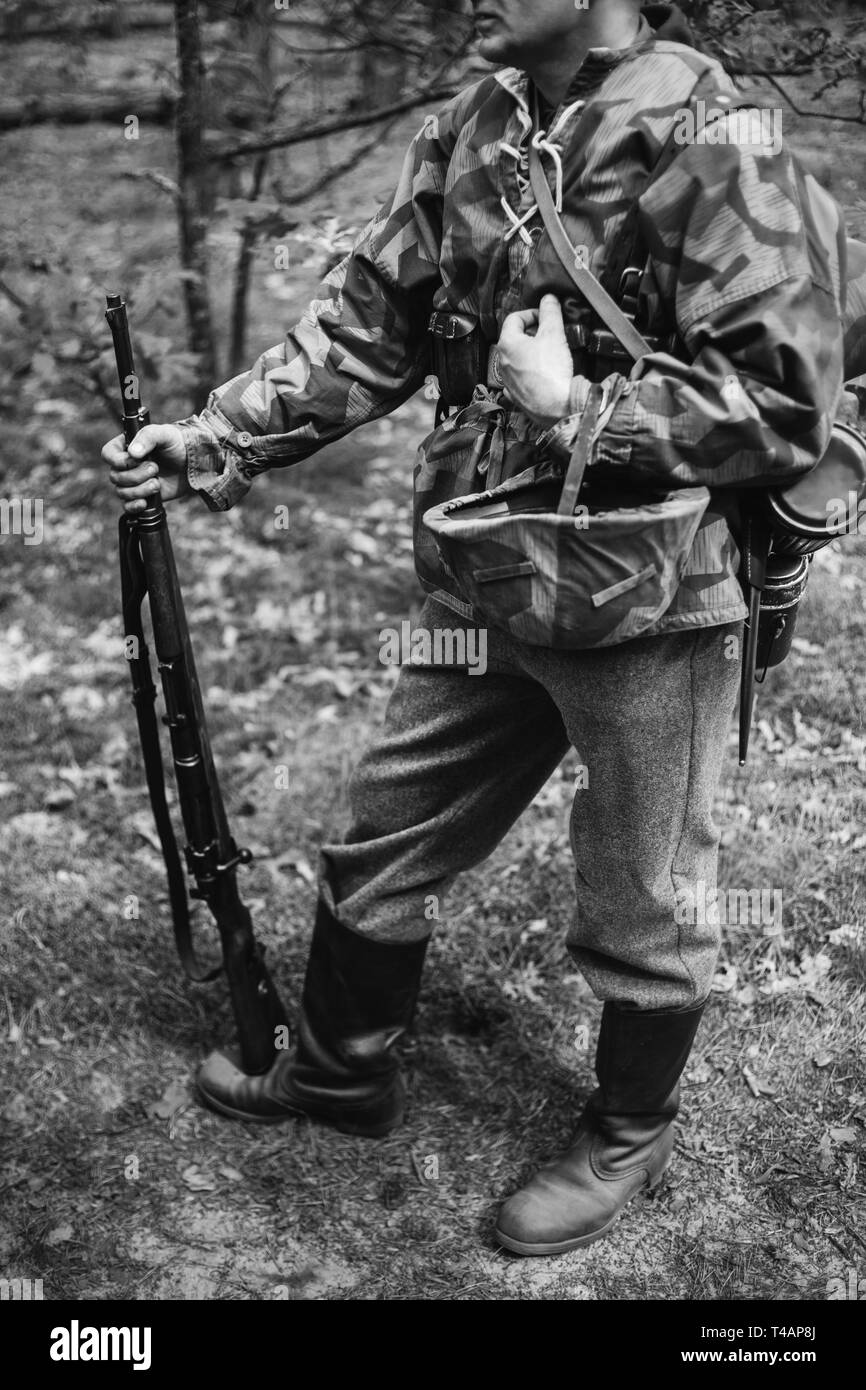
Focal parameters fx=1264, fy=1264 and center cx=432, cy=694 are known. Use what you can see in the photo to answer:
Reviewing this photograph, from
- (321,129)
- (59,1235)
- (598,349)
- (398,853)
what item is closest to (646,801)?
(398,853)

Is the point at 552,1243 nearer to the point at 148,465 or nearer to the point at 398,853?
the point at 398,853

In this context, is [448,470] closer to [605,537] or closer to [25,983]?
[605,537]

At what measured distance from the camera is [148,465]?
89.2 inches

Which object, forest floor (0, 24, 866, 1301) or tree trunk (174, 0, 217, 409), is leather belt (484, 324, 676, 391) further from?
tree trunk (174, 0, 217, 409)

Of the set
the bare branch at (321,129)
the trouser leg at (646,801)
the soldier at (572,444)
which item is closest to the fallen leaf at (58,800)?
the soldier at (572,444)

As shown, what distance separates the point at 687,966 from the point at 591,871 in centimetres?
26

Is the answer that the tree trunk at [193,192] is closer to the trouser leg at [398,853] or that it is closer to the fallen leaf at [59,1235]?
the trouser leg at [398,853]

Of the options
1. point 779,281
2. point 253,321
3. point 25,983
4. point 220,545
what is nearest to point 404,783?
point 779,281

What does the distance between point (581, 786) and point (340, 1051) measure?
908 mm

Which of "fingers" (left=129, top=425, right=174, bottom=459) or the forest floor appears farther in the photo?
the forest floor

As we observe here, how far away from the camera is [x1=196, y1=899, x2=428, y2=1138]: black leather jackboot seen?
263 centimetres

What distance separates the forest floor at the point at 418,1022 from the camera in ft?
8.36

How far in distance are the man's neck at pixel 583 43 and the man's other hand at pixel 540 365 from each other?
364mm

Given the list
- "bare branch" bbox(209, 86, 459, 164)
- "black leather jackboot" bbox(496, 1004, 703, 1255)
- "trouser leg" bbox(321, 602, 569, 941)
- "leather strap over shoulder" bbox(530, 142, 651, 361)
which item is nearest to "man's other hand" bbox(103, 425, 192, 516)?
"trouser leg" bbox(321, 602, 569, 941)
